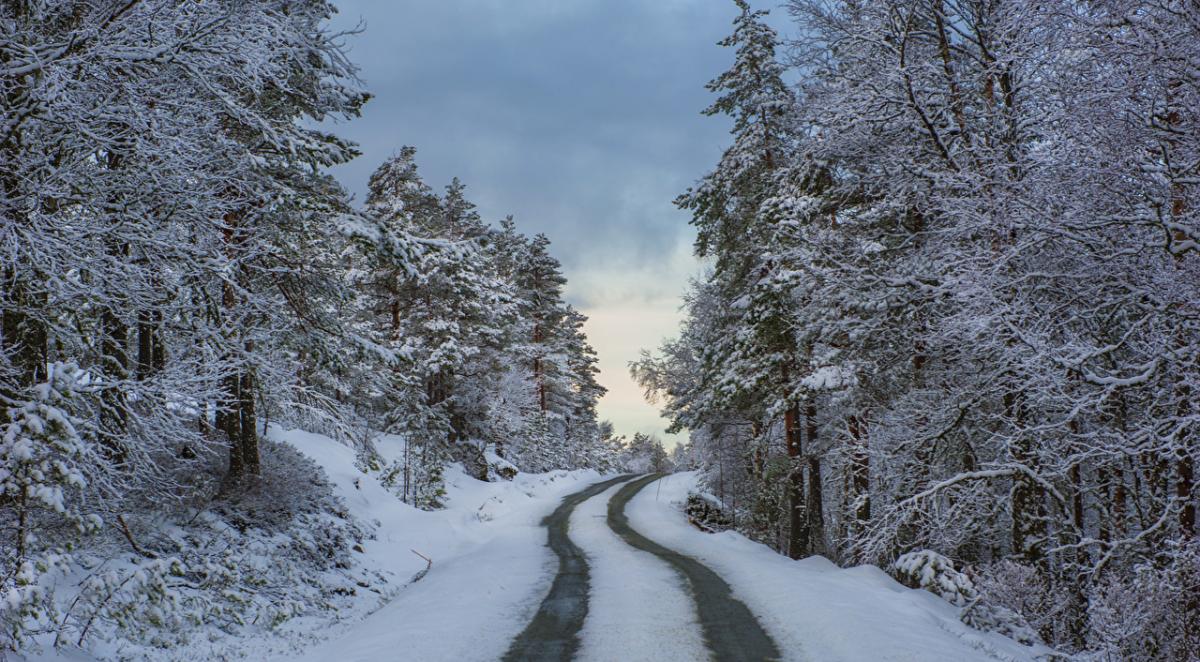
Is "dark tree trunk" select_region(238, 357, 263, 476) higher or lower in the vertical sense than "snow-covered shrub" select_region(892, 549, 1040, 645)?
higher

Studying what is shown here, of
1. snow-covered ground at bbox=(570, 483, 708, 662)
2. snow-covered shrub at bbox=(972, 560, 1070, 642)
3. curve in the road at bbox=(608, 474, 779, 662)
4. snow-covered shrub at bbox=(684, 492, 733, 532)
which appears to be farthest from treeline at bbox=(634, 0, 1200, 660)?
snow-covered shrub at bbox=(684, 492, 733, 532)

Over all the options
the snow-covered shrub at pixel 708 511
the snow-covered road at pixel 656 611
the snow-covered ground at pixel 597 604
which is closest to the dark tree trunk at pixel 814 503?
the snow-covered ground at pixel 597 604

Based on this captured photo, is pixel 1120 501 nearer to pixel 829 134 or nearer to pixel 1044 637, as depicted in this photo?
pixel 1044 637

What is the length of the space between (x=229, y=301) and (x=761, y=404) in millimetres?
13669

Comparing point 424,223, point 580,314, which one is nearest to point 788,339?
point 424,223

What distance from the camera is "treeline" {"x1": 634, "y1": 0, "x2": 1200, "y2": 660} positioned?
6945 millimetres

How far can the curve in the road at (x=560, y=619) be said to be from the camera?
25.0ft

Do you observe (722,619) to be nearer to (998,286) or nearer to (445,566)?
(998,286)

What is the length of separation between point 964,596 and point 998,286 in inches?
193

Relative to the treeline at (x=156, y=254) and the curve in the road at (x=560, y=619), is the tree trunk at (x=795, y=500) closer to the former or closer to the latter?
the curve in the road at (x=560, y=619)

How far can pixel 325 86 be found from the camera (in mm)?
13422

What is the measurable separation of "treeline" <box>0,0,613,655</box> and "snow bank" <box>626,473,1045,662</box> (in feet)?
24.9

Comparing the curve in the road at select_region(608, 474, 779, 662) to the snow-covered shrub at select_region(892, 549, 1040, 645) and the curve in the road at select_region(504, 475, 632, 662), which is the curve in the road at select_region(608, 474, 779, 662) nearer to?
the curve in the road at select_region(504, 475, 632, 662)

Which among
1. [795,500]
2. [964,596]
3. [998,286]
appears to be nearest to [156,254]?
[998,286]
